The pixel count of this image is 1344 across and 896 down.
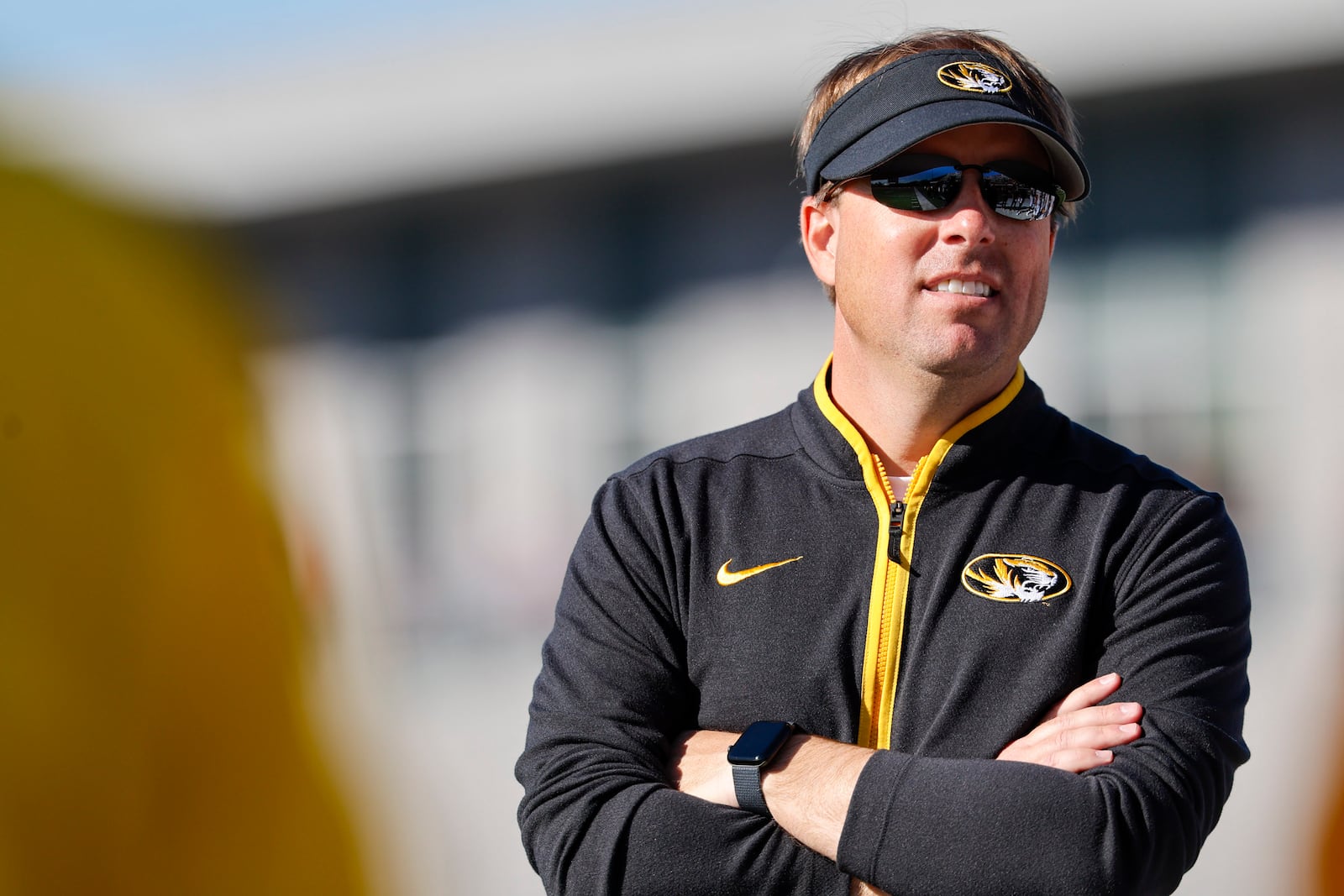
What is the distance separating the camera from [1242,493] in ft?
32.8

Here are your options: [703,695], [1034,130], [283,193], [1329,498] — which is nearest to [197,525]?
[703,695]

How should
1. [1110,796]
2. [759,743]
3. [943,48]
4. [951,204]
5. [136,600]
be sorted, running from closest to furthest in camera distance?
[136,600], [1110,796], [759,743], [951,204], [943,48]

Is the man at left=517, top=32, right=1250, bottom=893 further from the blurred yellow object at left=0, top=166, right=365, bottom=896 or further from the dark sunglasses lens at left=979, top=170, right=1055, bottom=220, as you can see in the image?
the blurred yellow object at left=0, top=166, right=365, bottom=896

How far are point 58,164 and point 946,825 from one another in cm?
158

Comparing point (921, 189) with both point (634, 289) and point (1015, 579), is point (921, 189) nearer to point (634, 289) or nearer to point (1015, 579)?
point (1015, 579)

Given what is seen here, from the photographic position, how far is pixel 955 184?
2609mm

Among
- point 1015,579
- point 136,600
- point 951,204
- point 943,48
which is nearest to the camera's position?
point 136,600

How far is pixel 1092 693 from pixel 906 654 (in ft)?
1.01

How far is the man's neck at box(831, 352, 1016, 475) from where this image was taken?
2666mm

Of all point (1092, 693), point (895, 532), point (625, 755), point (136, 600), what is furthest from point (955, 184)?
point (136, 600)

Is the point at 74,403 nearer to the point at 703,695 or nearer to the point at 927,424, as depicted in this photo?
the point at 703,695

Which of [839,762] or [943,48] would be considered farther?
[943,48]

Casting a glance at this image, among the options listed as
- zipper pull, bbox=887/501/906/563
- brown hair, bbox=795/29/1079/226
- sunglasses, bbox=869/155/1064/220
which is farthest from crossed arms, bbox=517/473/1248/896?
brown hair, bbox=795/29/1079/226

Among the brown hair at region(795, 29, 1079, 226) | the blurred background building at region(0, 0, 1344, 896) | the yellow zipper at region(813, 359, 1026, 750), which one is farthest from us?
the blurred background building at region(0, 0, 1344, 896)
